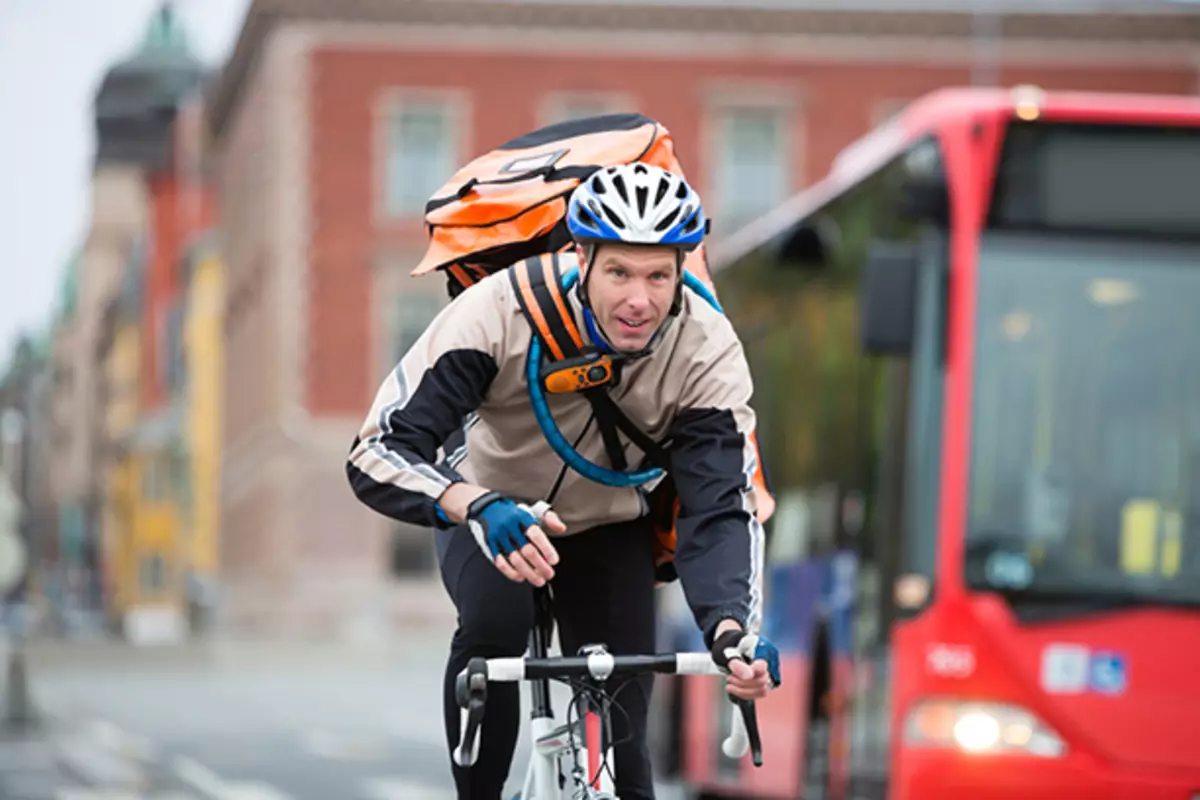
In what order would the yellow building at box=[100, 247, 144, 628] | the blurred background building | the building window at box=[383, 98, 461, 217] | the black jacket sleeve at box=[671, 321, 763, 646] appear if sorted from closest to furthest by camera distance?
the black jacket sleeve at box=[671, 321, 763, 646], the blurred background building, the building window at box=[383, 98, 461, 217], the yellow building at box=[100, 247, 144, 628]

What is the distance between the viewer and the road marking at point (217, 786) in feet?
45.8

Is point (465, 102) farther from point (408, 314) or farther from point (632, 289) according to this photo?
point (632, 289)

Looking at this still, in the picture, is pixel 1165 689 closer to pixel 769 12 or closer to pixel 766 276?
pixel 766 276

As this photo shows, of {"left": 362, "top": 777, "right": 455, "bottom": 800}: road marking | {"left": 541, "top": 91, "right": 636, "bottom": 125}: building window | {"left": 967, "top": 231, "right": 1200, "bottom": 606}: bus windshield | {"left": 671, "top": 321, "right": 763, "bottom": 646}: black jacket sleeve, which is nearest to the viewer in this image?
{"left": 671, "top": 321, "right": 763, "bottom": 646}: black jacket sleeve

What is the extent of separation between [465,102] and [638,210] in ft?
156

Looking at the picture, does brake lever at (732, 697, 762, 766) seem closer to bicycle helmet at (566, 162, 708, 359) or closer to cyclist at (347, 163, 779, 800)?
cyclist at (347, 163, 779, 800)

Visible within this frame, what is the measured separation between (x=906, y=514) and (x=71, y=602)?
392 feet

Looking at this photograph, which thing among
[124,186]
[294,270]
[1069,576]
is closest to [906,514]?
[1069,576]

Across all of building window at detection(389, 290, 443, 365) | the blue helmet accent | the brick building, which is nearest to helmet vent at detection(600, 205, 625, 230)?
the blue helmet accent

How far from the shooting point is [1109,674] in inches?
353

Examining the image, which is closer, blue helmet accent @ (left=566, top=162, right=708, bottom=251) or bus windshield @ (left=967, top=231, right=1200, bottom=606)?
blue helmet accent @ (left=566, top=162, right=708, bottom=251)

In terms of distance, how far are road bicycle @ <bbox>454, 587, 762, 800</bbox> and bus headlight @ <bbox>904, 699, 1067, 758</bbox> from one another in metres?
3.98

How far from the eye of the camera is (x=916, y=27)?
2044 inches

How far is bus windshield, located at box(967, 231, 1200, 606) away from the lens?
30.0 feet
